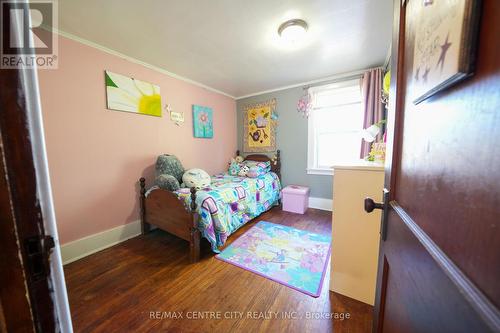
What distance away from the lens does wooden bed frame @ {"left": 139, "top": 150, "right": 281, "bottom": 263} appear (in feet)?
5.98

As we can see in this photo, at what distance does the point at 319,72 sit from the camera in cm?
281

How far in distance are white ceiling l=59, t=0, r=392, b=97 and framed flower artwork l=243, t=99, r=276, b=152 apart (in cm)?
97

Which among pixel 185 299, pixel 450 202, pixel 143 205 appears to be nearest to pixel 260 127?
pixel 143 205

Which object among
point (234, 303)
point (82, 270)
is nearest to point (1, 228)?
point (234, 303)

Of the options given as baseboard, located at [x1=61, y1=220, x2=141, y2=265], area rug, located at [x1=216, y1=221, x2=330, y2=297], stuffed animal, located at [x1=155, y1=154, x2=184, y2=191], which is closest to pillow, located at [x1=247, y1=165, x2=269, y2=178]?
area rug, located at [x1=216, y1=221, x2=330, y2=297]

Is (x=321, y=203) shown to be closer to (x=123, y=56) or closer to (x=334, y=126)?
(x=334, y=126)

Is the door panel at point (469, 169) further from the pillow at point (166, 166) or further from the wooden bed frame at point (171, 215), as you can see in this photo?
the pillow at point (166, 166)

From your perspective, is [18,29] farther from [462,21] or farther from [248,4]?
[248,4]

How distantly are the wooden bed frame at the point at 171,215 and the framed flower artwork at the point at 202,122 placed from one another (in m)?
1.27

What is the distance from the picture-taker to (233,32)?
1816 millimetres

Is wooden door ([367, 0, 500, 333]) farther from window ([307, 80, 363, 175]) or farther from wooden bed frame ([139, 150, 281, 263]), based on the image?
window ([307, 80, 363, 175])

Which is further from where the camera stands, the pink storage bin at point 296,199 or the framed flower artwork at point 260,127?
the framed flower artwork at point 260,127

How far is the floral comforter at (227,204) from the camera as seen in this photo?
1893 mm

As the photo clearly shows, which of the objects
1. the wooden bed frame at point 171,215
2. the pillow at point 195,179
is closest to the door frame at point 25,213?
the wooden bed frame at point 171,215
